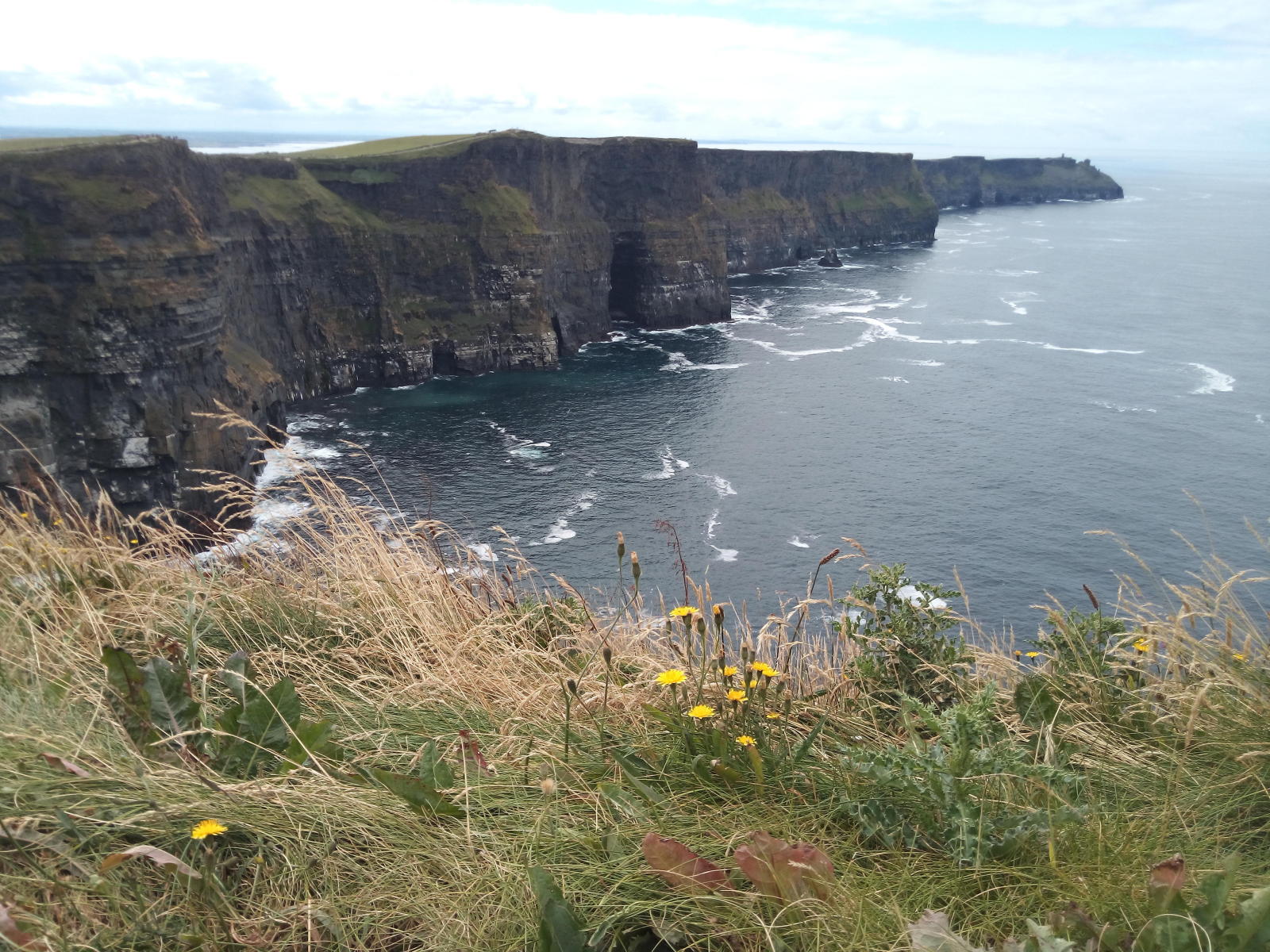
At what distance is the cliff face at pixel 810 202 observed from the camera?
Answer: 134m

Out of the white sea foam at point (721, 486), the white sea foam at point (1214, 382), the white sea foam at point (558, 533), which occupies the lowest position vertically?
the white sea foam at point (558, 533)

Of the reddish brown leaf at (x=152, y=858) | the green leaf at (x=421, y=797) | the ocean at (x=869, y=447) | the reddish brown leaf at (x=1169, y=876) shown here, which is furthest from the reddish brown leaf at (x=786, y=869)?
the ocean at (x=869, y=447)

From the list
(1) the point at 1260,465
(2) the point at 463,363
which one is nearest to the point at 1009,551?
(1) the point at 1260,465

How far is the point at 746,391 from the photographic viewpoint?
71688 millimetres

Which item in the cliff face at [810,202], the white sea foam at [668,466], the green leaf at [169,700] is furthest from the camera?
the cliff face at [810,202]

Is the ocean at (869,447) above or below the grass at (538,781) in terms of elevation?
below

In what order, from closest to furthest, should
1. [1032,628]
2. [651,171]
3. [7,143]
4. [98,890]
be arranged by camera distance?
[98,890]
[1032,628]
[7,143]
[651,171]

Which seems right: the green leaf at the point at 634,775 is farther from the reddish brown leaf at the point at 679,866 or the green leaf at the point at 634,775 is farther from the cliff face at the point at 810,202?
the cliff face at the point at 810,202

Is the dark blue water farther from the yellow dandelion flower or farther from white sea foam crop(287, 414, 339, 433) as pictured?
the yellow dandelion flower

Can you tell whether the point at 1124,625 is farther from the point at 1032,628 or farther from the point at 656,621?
the point at 1032,628

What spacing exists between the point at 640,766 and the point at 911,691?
2624 millimetres

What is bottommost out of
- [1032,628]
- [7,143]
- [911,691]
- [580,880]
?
[1032,628]

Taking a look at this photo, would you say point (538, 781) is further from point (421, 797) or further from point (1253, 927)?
point (1253, 927)

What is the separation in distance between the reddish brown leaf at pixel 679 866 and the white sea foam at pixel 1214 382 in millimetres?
78721
